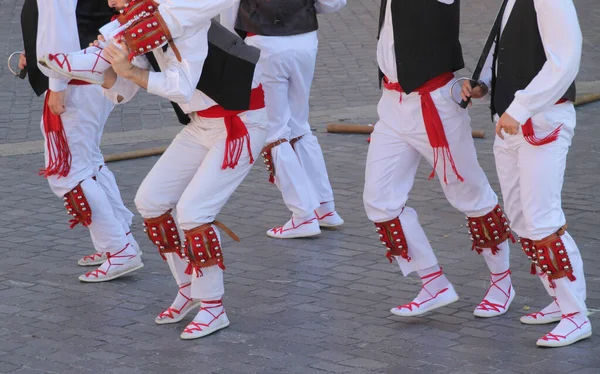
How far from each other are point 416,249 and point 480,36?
7.77 m

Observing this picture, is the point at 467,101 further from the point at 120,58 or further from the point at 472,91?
the point at 120,58

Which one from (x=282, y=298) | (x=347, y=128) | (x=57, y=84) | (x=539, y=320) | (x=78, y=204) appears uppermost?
(x=57, y=84)

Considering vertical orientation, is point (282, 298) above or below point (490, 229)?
below

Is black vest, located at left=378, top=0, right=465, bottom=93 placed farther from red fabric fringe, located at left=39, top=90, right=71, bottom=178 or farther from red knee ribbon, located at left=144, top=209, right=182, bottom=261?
red fabric fringe, located at left=39, top=90, right=71, bottom=178

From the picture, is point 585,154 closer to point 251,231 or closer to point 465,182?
point 251,231

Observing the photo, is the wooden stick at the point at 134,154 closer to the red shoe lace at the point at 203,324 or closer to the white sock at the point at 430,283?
the red shoe lace at the point at 203,324

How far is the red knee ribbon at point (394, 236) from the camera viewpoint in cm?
538

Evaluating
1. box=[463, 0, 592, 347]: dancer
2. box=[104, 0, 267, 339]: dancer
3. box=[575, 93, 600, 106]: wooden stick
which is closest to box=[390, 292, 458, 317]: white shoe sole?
box=[463, 0, 592, 347]: dancer

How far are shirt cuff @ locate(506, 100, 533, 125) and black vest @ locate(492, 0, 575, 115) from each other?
194 mm

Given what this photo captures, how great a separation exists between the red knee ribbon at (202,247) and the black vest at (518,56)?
4.81ft

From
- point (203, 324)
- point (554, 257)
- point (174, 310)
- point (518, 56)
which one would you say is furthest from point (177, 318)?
point (518, 56)

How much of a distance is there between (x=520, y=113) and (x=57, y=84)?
2.49m

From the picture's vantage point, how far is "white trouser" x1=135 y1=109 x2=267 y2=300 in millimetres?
5195

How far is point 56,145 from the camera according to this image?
607 centimetres
